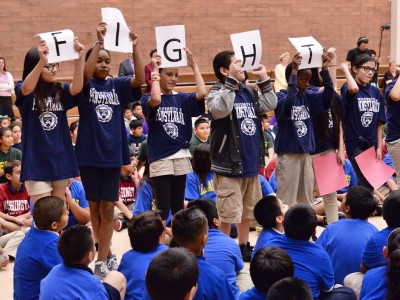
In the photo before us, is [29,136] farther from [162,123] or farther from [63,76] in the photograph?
[63,76]

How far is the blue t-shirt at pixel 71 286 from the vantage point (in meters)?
3.58

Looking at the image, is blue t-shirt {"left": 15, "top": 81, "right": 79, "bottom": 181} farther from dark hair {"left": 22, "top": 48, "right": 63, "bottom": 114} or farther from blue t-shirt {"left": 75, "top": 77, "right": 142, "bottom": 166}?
blue t-shirt {"left": 75, "top": 77, "right": 142, "bottom": 166}

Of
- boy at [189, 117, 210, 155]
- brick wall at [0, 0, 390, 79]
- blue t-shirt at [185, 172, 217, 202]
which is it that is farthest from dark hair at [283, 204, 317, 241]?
brick wall at [0, 0, 390, 79]

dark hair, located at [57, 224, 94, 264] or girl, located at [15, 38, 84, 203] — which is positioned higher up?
girl, located at [15, 38, 84, 203]

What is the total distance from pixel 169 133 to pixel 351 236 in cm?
172

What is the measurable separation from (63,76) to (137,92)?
9.90m

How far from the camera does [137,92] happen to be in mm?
5176

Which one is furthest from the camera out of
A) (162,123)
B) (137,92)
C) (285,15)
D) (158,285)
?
(285,15)

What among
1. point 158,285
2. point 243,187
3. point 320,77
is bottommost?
point 243,187

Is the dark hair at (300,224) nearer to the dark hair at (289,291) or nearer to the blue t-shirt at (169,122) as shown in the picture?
the dark hair at (289,291)

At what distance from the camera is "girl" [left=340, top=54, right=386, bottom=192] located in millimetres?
6602

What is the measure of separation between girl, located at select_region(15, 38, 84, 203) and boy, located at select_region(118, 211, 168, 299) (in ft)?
3.14

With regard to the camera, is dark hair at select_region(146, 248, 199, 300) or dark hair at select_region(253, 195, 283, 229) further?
dark hair at select_region(253, 195, 283, 229)

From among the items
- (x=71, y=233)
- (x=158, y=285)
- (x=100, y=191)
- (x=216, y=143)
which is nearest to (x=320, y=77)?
(x=216, y=143)
